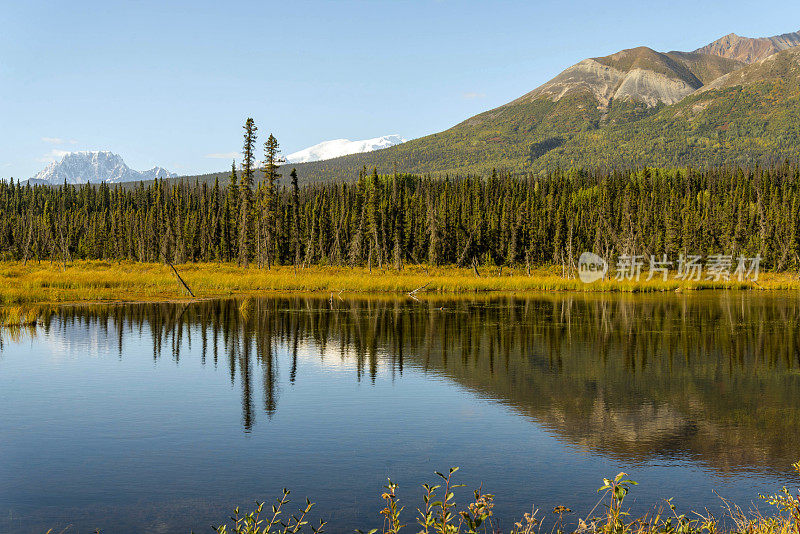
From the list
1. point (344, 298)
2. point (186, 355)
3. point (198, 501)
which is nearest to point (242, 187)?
point (344, 298)

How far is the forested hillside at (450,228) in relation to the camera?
121m

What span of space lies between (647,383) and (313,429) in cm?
1137

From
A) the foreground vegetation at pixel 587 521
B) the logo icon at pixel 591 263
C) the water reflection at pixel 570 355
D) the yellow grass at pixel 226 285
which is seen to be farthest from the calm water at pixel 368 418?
the logo icon at pixel 591 263

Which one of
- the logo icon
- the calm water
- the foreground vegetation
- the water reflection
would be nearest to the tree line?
the logo icon

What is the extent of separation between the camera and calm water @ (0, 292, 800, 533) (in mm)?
11805

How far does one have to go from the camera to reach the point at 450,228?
13462 centimetres

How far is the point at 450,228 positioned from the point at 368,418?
118 meters

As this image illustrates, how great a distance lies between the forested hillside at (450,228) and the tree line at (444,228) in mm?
316

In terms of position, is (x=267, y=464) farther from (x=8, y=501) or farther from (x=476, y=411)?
(x=476, y=411)

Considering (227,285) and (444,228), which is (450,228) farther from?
(227,285)

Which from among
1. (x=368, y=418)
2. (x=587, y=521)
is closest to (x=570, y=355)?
(x=368, y=418)

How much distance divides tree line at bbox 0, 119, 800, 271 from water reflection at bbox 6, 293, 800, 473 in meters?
60.8

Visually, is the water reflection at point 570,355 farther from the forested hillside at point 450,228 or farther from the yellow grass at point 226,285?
the forested hillside at point 450,228

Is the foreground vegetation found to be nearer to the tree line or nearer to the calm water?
the calm water
